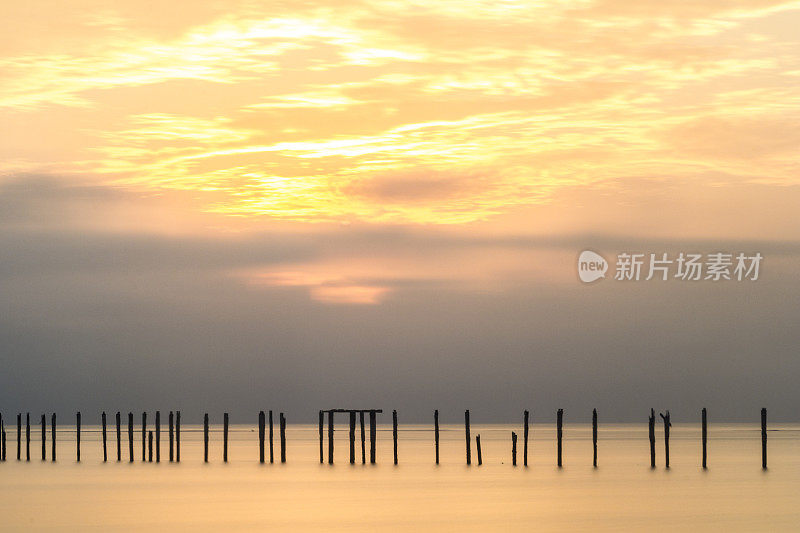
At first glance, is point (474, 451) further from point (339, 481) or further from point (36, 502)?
point (36, 502)

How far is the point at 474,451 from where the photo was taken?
95250 millimetres

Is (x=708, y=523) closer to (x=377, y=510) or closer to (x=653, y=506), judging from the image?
(x=653, y=506)

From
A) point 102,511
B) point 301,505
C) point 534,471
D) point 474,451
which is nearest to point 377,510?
point 301,505

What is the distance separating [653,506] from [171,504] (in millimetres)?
16785

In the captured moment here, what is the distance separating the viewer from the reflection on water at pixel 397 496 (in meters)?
39.0

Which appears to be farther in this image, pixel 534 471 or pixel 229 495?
pixel 534 471

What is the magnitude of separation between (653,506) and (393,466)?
26.3 metres

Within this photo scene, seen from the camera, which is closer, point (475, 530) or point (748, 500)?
point (475, 530)

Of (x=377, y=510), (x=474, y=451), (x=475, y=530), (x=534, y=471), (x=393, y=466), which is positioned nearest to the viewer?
(x=475, y=530)

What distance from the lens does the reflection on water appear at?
39.0m

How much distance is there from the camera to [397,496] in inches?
1874

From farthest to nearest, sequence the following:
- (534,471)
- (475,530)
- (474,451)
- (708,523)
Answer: (474,451), (534,471), (708,523), (475,530)

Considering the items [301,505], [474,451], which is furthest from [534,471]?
[474,451]

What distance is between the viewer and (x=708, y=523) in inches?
1529
